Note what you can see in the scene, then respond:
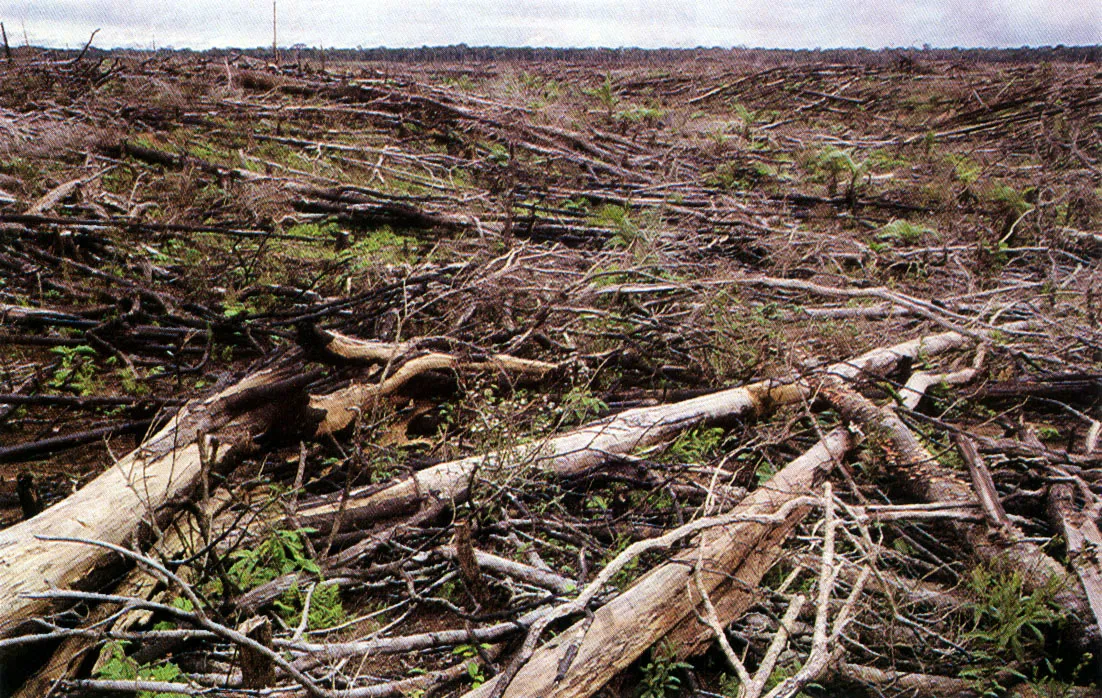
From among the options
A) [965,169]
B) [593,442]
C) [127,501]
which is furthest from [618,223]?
[965,169]

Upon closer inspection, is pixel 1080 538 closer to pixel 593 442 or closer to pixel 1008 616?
pixel 1008 616

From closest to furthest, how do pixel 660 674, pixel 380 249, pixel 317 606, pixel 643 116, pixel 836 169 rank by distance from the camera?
pixel 660 674
pixel 317 606
pixel 380 249
pixel 836 169
pixel 643 116

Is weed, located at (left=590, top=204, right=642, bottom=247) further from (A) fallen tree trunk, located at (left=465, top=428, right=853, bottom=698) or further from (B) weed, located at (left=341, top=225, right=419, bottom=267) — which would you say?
(A) fallen tree trunk, located at (left=465, top=428, right=853, bottom=698)

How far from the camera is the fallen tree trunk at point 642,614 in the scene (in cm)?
205

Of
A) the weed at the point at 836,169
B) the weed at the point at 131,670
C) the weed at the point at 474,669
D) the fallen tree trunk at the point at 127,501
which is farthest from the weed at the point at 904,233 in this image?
the weed at the point at 131,670

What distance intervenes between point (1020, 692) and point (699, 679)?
1104 millimetres

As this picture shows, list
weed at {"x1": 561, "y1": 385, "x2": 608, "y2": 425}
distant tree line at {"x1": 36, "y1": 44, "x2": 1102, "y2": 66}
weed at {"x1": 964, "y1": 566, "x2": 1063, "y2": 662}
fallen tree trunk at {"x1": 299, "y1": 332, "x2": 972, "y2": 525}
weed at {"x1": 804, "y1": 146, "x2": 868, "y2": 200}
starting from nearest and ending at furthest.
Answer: weed at {"x1": 964, "y1": 566, "x2": 1063, "y2": 662}, fallen tree trunk at {"x1": 299, "y1": 332, "x2": 972, "y2": 525}, weed at {"x1": 561, "y1": 385, "x2": 608, "y2": 425}, weed at {"x1": 804, "y1": 146, "x2": 868, "y2": 200}, distant tree line at {"x1": 36, "y1": 44, "x2": 1102, "y2": 66}

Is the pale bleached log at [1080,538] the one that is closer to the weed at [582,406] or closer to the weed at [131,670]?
the weed at [582,406]

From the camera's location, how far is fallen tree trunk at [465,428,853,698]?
2.05 meters

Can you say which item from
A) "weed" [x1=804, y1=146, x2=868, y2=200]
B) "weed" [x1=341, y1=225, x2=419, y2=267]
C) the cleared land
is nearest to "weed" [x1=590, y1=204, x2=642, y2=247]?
the cleared land

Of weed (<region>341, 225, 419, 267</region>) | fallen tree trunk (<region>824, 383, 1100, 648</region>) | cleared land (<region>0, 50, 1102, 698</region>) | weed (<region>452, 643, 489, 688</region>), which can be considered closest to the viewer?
weed (<region>452, 643, 489, 688</region>)

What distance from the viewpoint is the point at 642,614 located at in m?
2.29

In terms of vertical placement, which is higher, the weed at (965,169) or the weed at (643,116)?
the weed at (643,116)

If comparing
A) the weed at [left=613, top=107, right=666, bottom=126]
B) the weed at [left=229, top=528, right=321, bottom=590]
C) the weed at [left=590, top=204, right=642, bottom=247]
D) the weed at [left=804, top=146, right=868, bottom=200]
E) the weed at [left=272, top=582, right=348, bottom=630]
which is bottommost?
the weed at [left=272, top=582, right=348, bottom=630]
